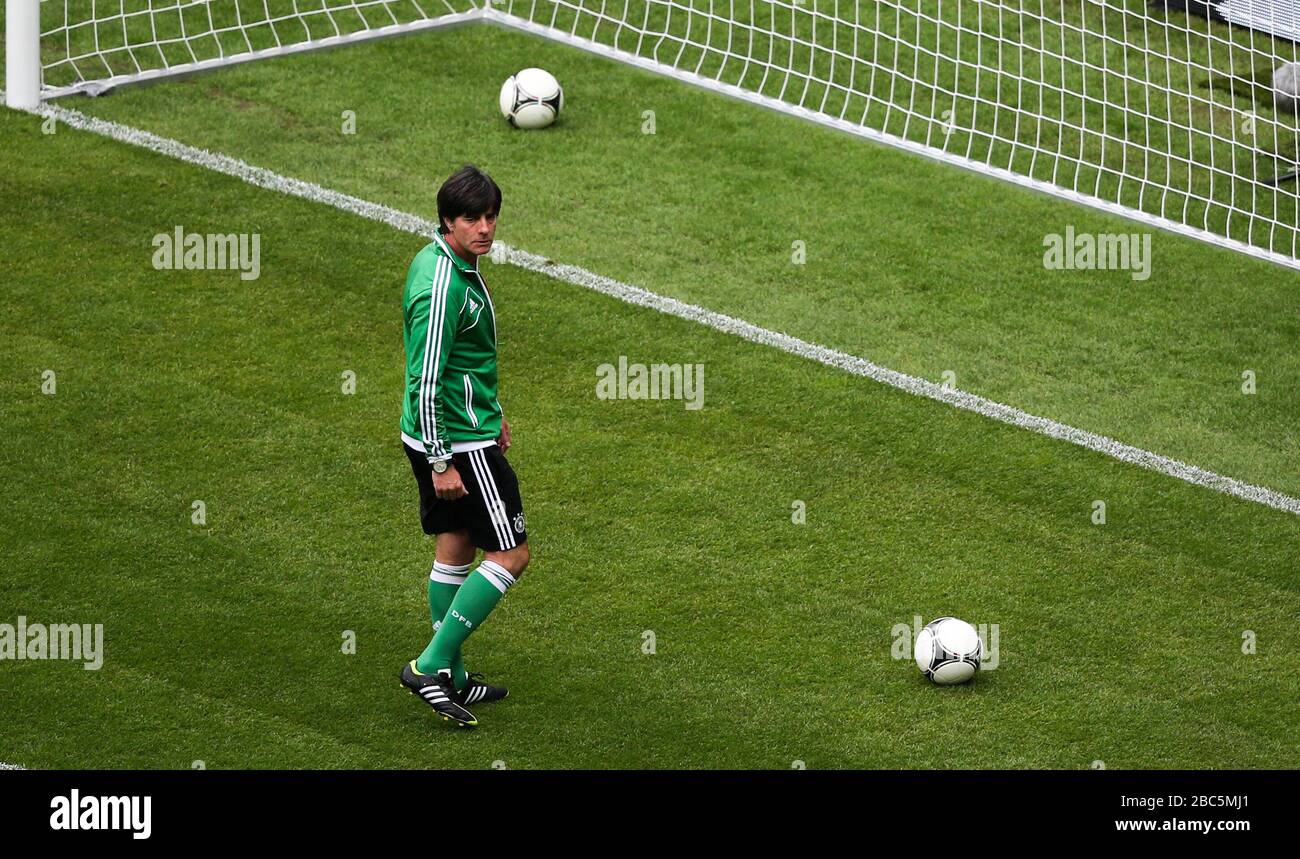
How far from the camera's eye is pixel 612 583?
25.4ft

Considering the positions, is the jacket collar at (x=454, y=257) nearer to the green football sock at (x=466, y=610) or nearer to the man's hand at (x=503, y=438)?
the man's hand at (x=503, y=438)

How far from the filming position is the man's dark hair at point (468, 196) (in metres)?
6.26

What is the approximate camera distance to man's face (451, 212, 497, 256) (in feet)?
20.6

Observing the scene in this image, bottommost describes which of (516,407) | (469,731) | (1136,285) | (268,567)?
(469,731)

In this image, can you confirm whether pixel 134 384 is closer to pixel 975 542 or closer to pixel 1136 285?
pixel 975 542

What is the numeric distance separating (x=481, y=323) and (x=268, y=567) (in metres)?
1.93

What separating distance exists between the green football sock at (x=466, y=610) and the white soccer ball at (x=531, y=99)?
560 centimetres

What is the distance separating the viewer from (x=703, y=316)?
9.95m

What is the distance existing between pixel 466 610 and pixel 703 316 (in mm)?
3748

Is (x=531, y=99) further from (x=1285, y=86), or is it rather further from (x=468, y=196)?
(x=468, y=196)

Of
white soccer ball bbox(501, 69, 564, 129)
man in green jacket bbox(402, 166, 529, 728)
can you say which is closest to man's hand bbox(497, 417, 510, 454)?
man in green jacket bbox(402, 166, 529, 728)

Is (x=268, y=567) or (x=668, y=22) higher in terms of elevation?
(x=668, y=22)

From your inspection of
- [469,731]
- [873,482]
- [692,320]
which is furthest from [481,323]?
[692,320]

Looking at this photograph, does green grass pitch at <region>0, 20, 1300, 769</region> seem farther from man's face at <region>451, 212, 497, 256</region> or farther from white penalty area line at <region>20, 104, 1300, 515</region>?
man's face at <region>451, 212, 497, 256</region>
